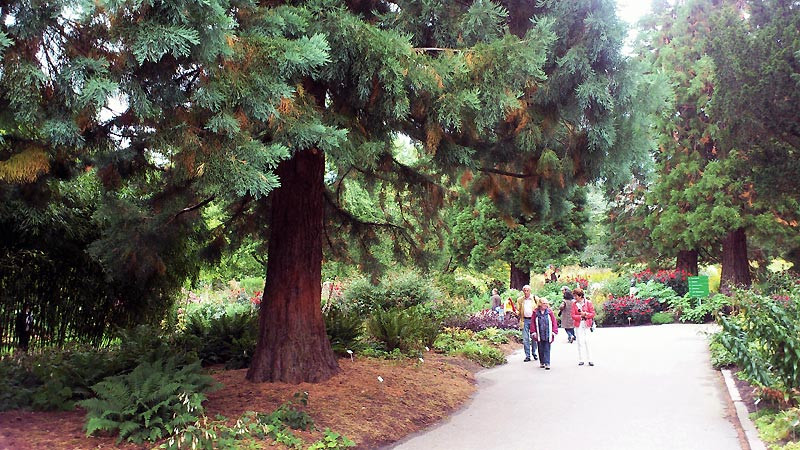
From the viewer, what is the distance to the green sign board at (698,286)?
65.2 feet

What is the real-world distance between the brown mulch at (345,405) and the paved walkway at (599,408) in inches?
12.2

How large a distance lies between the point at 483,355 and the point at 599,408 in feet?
13.7

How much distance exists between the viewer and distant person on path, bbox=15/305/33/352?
1001cm

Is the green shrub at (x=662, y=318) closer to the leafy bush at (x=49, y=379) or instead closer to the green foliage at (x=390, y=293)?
the green foliage at (x=390, y=293)

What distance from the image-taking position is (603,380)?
10.2m

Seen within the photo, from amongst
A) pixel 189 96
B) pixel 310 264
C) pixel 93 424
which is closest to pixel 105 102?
pixel 189 96

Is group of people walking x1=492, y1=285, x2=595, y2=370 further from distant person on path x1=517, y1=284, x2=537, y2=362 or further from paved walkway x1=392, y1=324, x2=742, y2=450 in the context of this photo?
paved walkway x1=392, y1=324, x2=742, y2=450

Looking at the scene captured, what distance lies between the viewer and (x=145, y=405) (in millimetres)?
5957

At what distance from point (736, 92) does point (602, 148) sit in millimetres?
10200

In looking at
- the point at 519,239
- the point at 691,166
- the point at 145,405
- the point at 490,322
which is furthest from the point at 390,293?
the point at 145,405

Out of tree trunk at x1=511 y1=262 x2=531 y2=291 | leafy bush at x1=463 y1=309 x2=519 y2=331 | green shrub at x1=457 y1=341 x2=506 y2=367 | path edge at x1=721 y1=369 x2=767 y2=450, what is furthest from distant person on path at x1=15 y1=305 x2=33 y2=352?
tree trunk at x1=511 y1=262 x2=531 y2=291

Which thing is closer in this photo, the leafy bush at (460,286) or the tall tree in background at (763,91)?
the tall tree in background at (763,91)

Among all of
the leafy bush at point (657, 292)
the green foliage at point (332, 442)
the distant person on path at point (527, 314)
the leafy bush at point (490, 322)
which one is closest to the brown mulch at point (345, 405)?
the green foliage at point (332, 442)

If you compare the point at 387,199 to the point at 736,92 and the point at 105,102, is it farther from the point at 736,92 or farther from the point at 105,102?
the point at 736,92
